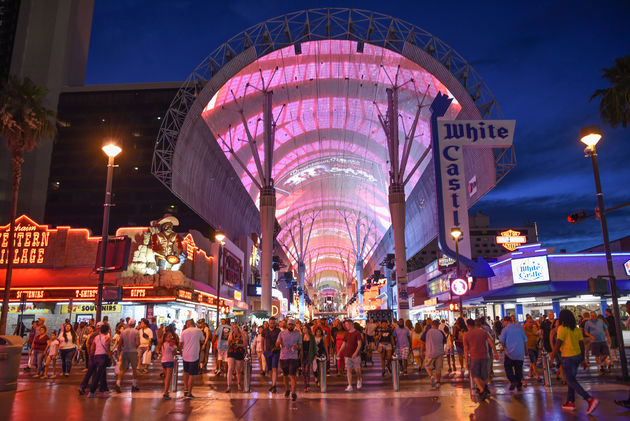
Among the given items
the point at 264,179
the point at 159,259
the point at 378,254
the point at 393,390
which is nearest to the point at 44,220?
the point at 264,179

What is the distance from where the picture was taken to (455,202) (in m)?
24.2

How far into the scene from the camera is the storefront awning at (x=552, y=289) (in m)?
29.1

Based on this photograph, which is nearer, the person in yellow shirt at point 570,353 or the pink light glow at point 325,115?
the person in yellow shirt at point 570,353

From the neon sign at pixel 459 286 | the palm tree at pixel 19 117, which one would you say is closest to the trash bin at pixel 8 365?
the palm tree at pixel 19 117

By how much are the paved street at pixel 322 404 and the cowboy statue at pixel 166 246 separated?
1568cm

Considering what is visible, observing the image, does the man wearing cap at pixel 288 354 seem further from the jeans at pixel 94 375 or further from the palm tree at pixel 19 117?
the palm tree at pixel 19 117

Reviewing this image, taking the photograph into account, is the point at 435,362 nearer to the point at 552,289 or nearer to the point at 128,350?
the point at 128,350

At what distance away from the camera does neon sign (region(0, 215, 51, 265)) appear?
30.7m

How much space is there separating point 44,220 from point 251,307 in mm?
30732

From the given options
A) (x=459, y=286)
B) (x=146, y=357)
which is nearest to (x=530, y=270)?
(x=459, y=286)

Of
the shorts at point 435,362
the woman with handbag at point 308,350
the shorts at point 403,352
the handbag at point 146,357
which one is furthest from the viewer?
the handbag at point 146,357

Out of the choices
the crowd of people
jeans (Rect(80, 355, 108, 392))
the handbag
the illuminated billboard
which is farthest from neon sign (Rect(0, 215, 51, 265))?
the illuminated billboard

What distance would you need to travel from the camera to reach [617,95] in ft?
56.3

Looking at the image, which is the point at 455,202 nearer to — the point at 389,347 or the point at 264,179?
the point at 389,347
